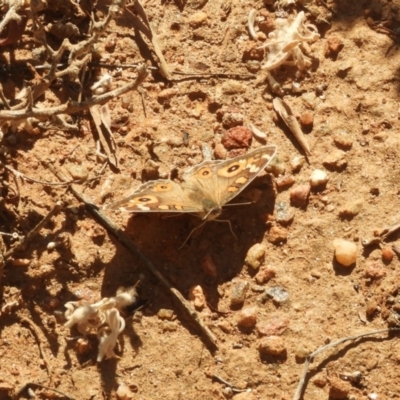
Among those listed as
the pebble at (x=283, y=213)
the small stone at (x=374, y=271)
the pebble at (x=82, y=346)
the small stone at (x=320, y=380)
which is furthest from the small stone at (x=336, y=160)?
the pebble at (x=82, y=346)

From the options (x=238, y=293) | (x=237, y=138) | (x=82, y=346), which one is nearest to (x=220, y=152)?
(x=237, y=138)

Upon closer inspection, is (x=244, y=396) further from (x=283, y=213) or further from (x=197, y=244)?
(x=283, y=213)

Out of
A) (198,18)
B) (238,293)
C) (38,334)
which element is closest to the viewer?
(38,334)

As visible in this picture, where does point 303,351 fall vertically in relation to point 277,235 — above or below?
below

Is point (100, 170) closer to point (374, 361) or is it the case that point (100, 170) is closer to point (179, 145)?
point (179, 145)

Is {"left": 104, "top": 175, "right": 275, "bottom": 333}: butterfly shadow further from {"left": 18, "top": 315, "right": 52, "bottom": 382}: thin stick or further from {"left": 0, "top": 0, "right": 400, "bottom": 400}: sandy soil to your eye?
{"left": 18, "top": 315, "right": 52, "bottom": 382}: thin stick

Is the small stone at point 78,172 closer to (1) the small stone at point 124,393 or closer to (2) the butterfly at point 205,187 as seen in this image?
(2) the butterfly at point 205,187

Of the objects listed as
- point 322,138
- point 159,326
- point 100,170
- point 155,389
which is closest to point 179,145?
point 100,170

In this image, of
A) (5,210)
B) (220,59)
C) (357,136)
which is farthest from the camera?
(220,59)
